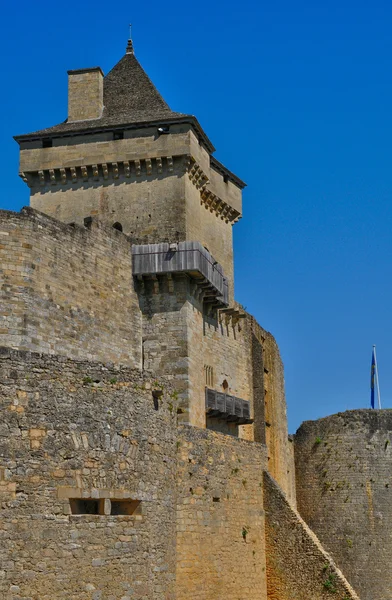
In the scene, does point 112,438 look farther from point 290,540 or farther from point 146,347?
point 146,347

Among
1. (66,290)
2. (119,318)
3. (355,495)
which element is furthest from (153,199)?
(355,495)

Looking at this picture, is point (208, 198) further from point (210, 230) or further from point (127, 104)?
point (127, 104)

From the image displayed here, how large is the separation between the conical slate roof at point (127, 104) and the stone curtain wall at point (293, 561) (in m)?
13.6

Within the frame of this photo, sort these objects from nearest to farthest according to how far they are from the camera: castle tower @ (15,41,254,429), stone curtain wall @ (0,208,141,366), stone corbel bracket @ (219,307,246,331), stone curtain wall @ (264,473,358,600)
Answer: stone curtain wall @ (264,473,358,600) → stone curtain wall @ (0,208,141,366) → castle tower @ (15,41,254,429) → stone corbel bracket @ (219,307,246,331)

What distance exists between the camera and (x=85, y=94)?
118ft

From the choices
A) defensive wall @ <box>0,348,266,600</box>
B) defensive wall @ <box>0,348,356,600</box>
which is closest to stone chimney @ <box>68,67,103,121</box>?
defensive wall @ <box>0,348,356,600</box>

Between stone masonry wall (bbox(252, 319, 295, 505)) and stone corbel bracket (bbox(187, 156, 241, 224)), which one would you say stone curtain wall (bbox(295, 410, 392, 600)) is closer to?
stone masonry wall (bbox(252, 319, 295, 505))

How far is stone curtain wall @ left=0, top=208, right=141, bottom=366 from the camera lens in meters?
27.5

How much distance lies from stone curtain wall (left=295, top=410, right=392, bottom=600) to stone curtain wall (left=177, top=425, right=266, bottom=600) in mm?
12680

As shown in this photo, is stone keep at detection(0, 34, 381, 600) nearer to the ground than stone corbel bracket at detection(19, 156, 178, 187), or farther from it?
nearer to the ground

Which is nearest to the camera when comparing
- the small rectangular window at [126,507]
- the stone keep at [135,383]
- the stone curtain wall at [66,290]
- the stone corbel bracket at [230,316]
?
the stone keep at [135,383]

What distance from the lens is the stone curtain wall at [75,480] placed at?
15.3 m

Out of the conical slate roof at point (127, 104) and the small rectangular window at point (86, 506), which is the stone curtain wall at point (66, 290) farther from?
the small rectangular window at point (86, 506)

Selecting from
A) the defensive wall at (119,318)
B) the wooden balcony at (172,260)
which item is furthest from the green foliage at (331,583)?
the wooden balcony at (172,260)
